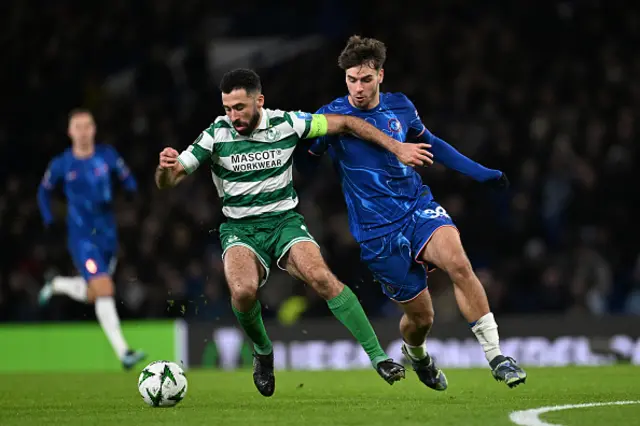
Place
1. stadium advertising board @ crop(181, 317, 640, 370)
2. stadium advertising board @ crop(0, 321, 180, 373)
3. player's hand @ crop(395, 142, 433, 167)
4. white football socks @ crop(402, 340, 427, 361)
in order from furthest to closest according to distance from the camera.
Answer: stadium advertising board @ crop(0, 321, 180, 373)
stadium advertising board @ crop(181, 317, 640, 370)
white football socks @ crop(402, 340, 427, 361)
player's hand @ crop(395, 142, 433, 167)

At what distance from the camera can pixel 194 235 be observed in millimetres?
15398

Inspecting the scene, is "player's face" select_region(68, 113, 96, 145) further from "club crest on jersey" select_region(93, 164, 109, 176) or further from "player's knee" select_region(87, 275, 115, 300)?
"player's knee" select_region(87, 275, 115, 300)

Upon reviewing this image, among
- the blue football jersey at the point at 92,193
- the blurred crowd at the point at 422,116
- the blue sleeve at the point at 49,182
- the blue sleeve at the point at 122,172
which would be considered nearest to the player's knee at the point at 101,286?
the blue football jersey at the point at 92,193

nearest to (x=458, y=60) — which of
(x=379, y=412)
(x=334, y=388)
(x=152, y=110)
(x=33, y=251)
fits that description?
(x=152, y=110)

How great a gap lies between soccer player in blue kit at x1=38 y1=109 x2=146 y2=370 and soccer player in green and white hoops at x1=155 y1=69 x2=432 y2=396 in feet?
14.4

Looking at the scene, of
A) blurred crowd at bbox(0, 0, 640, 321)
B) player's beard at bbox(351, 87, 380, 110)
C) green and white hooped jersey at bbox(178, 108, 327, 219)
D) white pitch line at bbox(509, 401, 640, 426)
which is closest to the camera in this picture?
white pitch line at bbox(509, 401, 640, 426)

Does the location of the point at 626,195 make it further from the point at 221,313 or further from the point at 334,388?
the point at 334,388

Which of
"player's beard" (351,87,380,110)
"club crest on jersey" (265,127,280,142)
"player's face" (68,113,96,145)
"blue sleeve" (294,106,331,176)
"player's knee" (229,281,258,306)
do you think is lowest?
"player's knee" (229,281,258,306)

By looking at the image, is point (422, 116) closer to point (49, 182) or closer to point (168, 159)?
point (49, 182)

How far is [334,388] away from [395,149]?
7.79 ft

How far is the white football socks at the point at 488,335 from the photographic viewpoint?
745 cm

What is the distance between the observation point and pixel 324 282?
7.44m

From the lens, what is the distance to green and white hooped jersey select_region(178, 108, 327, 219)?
7.68m

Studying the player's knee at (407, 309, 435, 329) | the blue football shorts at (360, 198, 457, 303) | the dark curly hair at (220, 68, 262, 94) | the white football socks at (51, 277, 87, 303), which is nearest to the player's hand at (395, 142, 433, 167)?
the blue football shorts at (360, 198, 457, 303)
